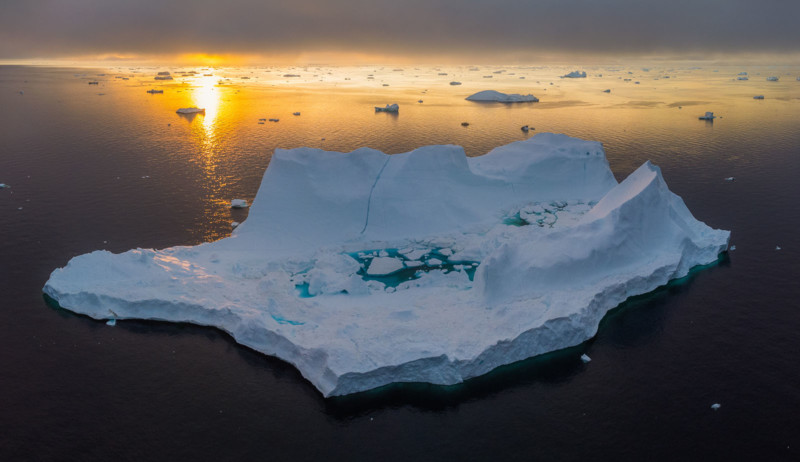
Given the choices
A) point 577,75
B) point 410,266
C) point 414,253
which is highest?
point 577,75

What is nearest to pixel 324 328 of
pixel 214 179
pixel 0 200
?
pixel 214 179

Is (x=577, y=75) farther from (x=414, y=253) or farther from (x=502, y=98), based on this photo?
(x=414, y=253)

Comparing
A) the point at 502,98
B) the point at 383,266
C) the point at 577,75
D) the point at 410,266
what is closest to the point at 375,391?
the point at 383,266

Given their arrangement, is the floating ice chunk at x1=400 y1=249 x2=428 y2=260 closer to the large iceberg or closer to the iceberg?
the large iceberg

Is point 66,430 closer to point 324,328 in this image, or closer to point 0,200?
point 324,328

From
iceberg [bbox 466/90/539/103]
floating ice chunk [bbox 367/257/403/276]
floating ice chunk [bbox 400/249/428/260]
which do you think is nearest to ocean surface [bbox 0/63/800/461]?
floating ice chunk [bbox 367/257/403/276]
